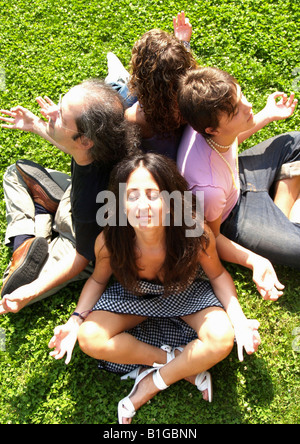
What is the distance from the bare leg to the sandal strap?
21 millimetres

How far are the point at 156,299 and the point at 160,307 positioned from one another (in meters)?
0.07

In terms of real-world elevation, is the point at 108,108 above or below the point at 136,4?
below

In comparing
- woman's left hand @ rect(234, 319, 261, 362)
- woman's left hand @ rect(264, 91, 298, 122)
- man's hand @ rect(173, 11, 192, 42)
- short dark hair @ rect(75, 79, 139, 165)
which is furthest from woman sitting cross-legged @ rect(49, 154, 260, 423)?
man's hand @ rect(173, 11, 192, 42)

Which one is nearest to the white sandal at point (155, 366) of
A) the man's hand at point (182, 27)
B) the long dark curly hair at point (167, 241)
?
the long dark curly hair at point (167, 241)

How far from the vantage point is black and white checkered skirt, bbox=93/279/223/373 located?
287 centimetres

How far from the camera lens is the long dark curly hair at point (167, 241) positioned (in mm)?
2568

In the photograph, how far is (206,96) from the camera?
252 centimetres

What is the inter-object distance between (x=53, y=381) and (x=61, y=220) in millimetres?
1198

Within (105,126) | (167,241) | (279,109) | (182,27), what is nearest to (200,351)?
(167,241)

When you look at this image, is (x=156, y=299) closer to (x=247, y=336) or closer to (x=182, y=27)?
(x=247, y=336)

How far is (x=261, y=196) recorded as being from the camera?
326cm

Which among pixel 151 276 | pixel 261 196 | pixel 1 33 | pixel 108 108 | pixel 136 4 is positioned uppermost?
pixel 136 4
